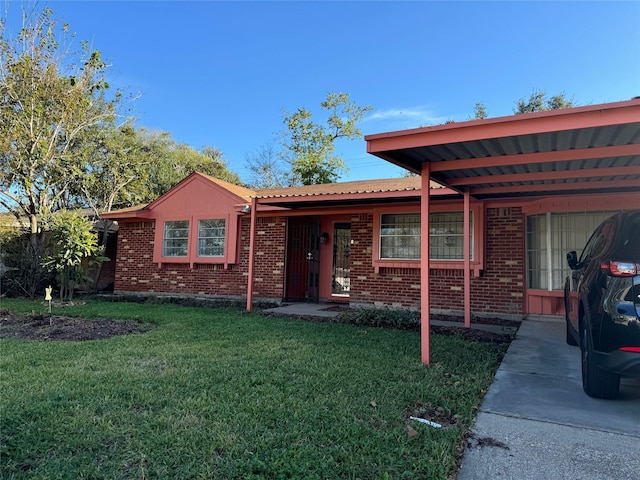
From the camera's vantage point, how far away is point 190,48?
13758 mm

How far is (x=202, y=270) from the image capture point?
38.5ft

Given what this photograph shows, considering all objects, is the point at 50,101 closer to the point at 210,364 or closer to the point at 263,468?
the point at 210,364

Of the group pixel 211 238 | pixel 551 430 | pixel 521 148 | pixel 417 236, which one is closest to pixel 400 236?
pixel 417 236

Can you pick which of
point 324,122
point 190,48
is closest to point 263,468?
point 190,48

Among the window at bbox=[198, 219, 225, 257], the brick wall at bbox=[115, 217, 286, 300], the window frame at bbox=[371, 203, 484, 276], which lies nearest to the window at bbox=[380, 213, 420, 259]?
the window frame at bbox=[371, 203, 484, 276]

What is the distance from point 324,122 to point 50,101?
16777 mm

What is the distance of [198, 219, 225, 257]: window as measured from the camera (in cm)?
1165

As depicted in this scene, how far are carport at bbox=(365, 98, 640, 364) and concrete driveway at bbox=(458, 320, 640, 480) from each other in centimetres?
119

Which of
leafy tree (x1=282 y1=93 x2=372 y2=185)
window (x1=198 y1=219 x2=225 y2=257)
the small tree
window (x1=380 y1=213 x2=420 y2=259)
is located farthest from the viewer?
leafy tree (x1=282 y1=93 x2=372 y2=185)

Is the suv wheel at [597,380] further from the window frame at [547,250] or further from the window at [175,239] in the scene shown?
the window at [175,239]

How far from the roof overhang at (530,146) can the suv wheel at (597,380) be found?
6.20 feet

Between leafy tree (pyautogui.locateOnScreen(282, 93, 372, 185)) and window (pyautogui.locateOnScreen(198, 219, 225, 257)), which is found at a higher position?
leafy tree (pyautogui.locateOnScreen(282, 93, 372, 185))

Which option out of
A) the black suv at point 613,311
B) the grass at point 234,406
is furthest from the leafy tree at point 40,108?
the black suv at point 613,311

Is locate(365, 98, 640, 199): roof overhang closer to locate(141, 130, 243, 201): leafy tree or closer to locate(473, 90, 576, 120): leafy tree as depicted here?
locate(141, 130, 243, 201): leafy tree
